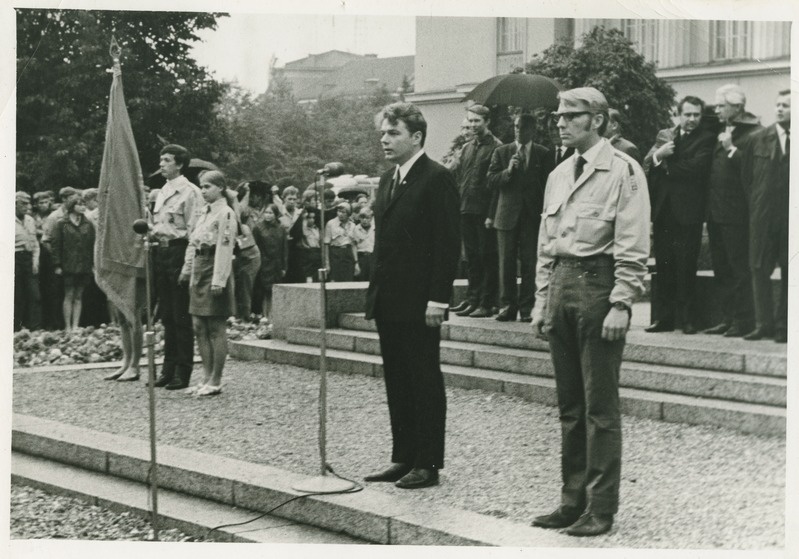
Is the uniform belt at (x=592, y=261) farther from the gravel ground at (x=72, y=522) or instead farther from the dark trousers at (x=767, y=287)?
the dark trousers at (x=767, y=287)

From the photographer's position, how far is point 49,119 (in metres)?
20.6

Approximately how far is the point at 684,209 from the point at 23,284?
8.66m

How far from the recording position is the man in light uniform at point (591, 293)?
5453 millimetres

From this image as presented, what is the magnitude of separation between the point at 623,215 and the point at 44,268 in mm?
10887

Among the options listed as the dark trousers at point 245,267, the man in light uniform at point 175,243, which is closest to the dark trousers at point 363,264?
the dark trousers at point 245,267

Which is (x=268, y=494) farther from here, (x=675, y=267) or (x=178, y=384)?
(x=675, y=267)

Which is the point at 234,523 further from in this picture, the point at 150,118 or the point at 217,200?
the point at 150,118

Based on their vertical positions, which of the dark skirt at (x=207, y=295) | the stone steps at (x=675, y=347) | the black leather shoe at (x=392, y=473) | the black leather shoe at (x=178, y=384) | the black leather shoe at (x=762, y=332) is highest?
the dark skirt at (x=207, y=295)

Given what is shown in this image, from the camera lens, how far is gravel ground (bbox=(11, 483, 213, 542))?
21.5ft

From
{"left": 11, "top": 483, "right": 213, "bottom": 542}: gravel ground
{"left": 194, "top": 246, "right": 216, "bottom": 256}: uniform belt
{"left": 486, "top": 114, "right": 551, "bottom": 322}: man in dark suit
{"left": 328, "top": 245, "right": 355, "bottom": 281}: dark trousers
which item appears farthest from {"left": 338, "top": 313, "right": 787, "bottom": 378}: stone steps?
{"left": 328, "top": 245, "right": 355, "bottom": 281}: dark trousers

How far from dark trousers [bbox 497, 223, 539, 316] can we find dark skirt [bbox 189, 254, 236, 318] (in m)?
2.53

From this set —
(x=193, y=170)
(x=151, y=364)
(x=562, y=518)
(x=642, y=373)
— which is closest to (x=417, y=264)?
(x=151, y=364)

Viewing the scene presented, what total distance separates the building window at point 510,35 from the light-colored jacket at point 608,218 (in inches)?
488

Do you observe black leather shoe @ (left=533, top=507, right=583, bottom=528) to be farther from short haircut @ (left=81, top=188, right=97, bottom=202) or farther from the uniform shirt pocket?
short haircut @ (left=81, top=188, right=97, bottom=202)
